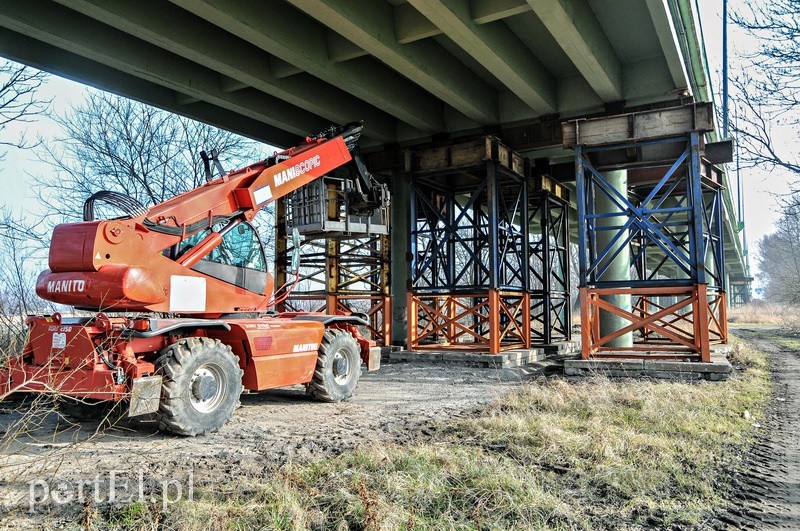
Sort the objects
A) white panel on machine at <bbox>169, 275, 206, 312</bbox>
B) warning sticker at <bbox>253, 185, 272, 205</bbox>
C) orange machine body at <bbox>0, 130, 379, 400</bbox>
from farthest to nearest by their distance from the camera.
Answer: warning sticker at <bbox>253, 185, 272, 205</bbox> → white panel on machine at <bbox>169, 275, 206, 312</bbox> → orange machine body at <bbox>0, 130, 379, 400</bbox>

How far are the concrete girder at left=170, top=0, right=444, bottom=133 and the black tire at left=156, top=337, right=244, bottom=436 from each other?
6150 millimetres

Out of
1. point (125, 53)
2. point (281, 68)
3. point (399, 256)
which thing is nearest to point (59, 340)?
point (125, 53)

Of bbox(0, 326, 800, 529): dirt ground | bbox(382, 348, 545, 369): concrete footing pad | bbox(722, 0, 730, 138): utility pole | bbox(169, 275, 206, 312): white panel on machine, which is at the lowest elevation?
bbox(0, 326, 800, 529): dirt ground

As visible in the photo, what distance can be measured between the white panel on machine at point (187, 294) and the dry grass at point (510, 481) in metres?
2.83

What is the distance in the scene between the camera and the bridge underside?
10109 millimetres

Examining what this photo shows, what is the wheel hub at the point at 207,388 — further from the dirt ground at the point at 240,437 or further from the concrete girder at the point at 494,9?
the concrete girder at the point at 494,9

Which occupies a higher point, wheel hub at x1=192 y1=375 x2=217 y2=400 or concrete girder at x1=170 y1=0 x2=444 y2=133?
concrete girder at x1=170 y1=0 x2=444 y2=133

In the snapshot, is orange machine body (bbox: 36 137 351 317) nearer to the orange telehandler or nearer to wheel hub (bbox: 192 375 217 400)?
the orange telehandler

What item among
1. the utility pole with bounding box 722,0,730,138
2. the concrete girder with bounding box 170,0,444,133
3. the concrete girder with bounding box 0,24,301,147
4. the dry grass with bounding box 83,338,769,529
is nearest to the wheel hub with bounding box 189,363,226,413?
the dry grass with bounding box 83,338,769,529

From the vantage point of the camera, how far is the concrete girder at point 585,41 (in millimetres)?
9945

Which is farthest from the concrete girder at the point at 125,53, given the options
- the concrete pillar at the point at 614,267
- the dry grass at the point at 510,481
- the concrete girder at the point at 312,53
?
the dry grass at the point at 510,481

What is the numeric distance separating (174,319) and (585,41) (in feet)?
30.5

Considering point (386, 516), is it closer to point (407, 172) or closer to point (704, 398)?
point (704, 398)

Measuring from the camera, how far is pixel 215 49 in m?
11.4
